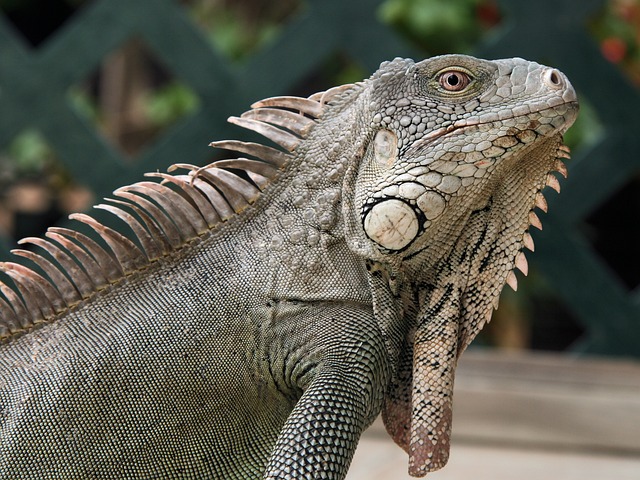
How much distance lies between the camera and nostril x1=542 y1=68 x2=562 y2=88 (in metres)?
1.93

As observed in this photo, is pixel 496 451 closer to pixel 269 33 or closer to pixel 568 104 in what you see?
pixel 568 104

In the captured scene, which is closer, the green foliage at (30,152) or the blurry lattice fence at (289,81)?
the blurry lattice fence at (289,81)

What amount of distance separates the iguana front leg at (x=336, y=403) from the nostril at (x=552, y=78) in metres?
0.65

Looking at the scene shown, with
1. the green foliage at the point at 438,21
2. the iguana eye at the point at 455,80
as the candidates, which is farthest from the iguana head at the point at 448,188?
the green foliage at the point at 438,21

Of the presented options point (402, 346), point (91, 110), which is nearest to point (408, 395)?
point (402, 346)

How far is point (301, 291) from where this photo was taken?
6.99 ft

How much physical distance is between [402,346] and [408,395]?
121 mm

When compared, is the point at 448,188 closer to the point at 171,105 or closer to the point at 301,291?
the point at 301,291

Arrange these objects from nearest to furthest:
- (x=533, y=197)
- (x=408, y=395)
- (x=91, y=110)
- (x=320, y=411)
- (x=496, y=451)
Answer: (x=320, y=411) < (x=533, y=197) < (x=408, y=395) < (x=496, y=451) < (x=91, y=110)

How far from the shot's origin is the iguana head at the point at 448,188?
1.94 m

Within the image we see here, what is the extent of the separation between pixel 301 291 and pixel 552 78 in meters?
0.73

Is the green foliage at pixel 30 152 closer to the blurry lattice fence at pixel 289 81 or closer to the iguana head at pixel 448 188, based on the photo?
the blurry lattice fence at pixel 289 81

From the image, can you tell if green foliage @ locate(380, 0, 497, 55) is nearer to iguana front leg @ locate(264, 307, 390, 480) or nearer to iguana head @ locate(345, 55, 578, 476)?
iguana head @ locate(345, 55, 578, 476)

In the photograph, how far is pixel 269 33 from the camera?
6656 mm
